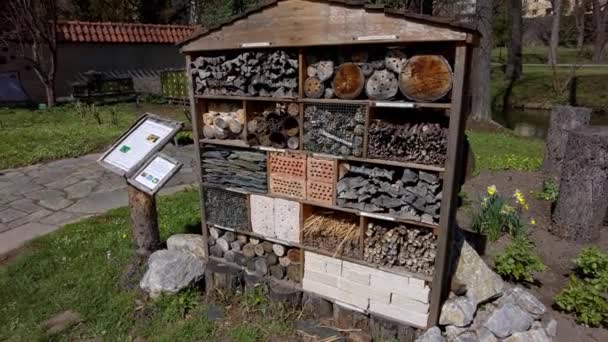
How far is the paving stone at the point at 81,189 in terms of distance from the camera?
18.7 feet

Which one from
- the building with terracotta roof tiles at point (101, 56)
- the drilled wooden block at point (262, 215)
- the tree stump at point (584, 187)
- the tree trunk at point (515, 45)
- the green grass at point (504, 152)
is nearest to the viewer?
the drilled wooden block at point (262, 215)

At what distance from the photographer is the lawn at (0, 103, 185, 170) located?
7.43 m

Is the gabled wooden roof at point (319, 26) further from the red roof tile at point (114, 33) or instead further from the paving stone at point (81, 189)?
the red roof tile at point (114, 33)

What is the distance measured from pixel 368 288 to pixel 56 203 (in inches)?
181

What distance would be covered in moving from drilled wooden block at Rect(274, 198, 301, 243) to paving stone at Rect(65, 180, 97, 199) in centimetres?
383

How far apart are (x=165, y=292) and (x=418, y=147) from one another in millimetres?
2313

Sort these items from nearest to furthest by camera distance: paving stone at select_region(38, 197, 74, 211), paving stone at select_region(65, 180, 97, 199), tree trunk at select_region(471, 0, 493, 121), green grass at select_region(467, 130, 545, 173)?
paving stone at select_region(38, 197, 74, 211)
paving stone at select_region(65, 180, 97, 199)
green grass at select_region(467, 130, 545, 173)
tree trunk at select_region(471, 0, 493, 121)

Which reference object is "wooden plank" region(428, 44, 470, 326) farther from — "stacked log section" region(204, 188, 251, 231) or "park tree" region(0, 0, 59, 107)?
"park tree" region(0, 0, 59, 107)

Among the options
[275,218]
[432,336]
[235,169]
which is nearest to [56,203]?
[235,169]

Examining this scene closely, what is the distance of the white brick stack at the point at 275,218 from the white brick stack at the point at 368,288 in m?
0.22

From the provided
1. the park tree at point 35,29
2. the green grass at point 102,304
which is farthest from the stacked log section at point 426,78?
the park tree at point 35,29

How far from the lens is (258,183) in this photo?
3.21 m

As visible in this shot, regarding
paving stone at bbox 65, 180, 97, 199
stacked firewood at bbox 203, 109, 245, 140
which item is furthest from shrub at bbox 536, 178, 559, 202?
paving stone at bbox 65, 180, 97, 199

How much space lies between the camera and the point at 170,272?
11.1 ft
